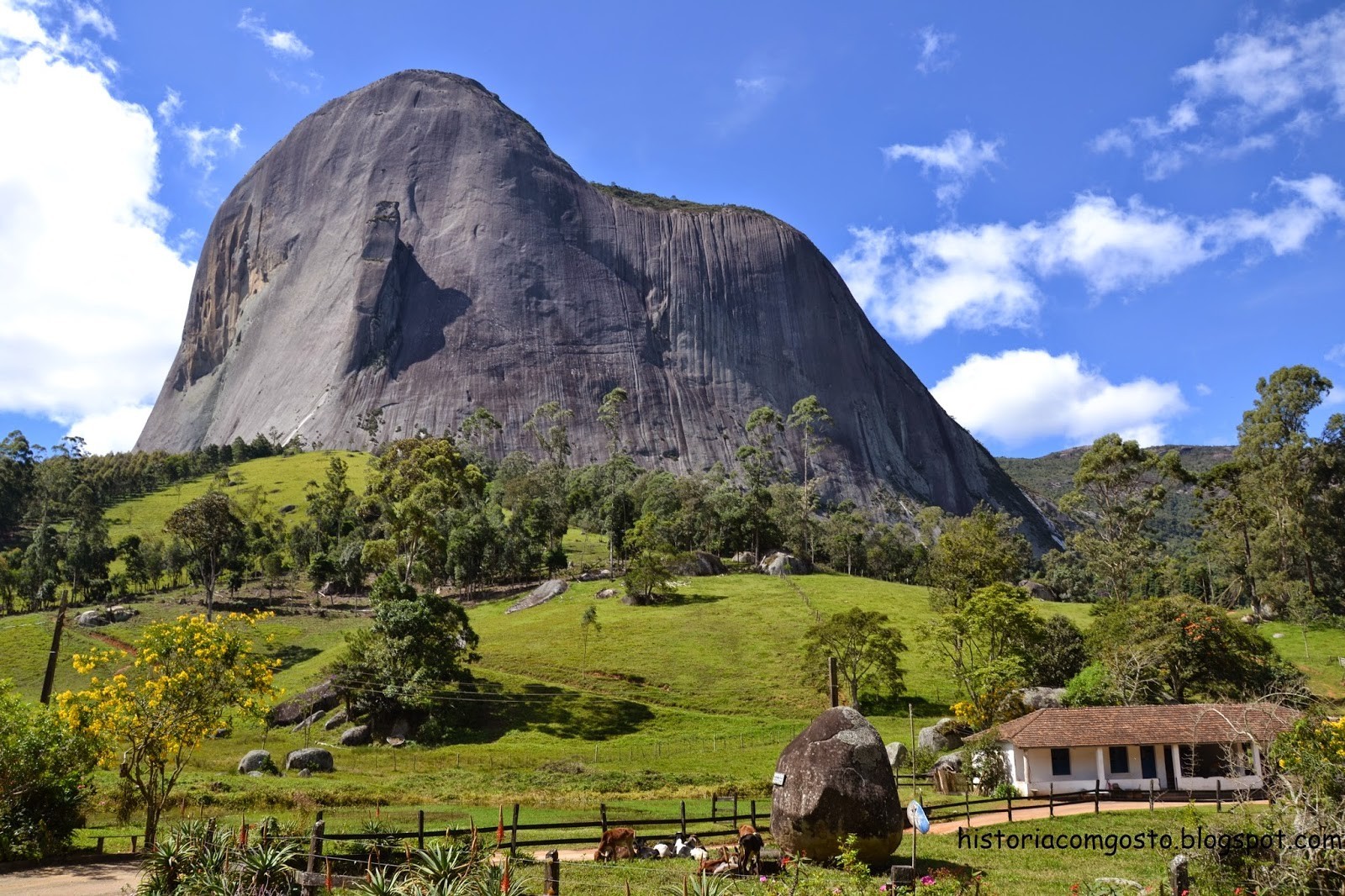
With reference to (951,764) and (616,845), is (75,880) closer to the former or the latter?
(616,845)

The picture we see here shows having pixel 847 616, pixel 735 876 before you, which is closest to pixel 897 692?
pixel 847 616

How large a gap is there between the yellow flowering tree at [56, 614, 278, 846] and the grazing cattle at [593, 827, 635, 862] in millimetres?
10762

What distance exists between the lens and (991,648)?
4703 cm

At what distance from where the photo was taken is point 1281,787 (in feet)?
55.3

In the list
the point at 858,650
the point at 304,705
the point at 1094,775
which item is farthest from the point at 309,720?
the point at 1094,775

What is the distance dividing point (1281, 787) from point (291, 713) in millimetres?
49237

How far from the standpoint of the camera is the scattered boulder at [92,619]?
70.9m

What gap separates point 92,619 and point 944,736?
66.5 meters

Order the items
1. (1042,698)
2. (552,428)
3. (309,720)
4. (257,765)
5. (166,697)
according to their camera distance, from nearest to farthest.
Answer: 1. (166,697)
2. (257,765)
3. (1042,698)
4. (309,720)
5. (552,428)

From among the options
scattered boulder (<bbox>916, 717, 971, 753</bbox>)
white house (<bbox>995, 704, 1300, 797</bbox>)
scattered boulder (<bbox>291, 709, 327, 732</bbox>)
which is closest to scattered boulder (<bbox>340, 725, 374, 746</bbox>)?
scattered boulder (<bbox>291, 709, 327, 732</bbox>)

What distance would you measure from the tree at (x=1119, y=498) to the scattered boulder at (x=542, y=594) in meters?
42.7

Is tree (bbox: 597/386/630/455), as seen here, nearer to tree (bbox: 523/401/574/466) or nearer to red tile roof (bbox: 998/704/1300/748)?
tree (bbox: 523/401/574/466)

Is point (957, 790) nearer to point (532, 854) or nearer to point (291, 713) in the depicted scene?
point (532, 854)

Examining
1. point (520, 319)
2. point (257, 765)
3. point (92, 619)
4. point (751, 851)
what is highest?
point (520, 319)
